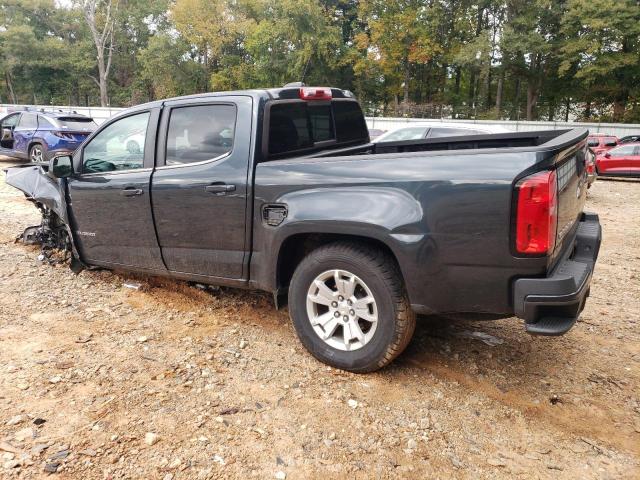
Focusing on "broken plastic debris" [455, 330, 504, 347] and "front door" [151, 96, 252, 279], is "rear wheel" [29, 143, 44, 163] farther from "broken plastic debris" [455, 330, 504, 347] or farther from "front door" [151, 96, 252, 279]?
"broken plastic debris" [455, 330, 504, 347]

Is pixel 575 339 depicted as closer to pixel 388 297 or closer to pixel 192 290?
pixel 388 297

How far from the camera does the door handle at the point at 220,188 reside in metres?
3.37

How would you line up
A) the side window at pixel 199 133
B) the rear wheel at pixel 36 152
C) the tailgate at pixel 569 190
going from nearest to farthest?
the tailgate at pixel 569 190
the side window at pixel 199 133
the rear wheel at pixel 36 152

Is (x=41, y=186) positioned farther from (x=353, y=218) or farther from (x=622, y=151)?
(x=622, y=151)

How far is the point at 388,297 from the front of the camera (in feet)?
9.31

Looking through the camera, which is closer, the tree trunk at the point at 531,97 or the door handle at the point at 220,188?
the door handle at the point at 220,188

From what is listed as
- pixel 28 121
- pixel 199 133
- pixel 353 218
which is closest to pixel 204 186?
pixel 199 133

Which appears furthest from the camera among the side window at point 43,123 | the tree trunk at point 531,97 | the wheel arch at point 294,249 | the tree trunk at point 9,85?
the tree trunk at point 9,85

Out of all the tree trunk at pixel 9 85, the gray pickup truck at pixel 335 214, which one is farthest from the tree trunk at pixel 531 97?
the tree trunk at pixel 9 85

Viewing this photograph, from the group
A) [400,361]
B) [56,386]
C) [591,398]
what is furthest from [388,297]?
[56,386]

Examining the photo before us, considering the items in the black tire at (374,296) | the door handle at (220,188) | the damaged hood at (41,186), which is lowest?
the black tire at (374,296)

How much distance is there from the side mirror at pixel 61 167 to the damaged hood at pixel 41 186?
0.29m

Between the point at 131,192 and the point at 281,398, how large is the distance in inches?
82.8

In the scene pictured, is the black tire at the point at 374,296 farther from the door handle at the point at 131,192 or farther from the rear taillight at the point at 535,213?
the door handle at the point at 131,192
